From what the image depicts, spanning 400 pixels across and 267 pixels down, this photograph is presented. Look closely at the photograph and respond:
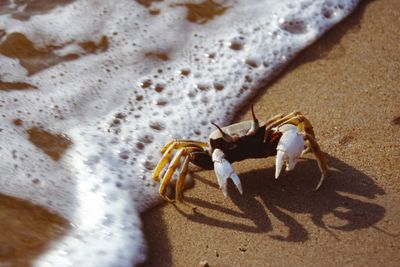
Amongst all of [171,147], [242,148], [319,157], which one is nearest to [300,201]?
[319,157]

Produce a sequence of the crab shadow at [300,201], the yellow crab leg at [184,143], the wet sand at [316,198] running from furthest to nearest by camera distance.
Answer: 1. the yellow crab leg at [184,143]
2. the crab shadow at [300,201]
3. the wet sand at [316,198]

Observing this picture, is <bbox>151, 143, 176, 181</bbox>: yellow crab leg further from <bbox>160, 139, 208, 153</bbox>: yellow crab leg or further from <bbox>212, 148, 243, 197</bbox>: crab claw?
<bbox>212, 148, 243, 197</bbox>: crab claw

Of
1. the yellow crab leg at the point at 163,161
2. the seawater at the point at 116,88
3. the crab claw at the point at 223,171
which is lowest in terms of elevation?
the seawater at the point at 116,88

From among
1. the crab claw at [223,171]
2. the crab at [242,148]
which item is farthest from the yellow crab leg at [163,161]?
the crab claw at [223,171]

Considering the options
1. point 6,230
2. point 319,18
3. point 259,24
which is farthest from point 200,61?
point 6,230

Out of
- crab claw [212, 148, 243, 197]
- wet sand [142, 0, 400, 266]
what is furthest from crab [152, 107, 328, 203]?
wet sand [142, 0, 400, 266]

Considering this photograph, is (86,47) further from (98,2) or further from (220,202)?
(220,202)

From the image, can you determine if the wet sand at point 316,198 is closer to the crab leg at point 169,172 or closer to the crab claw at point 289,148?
the crab leg at point 169,172
